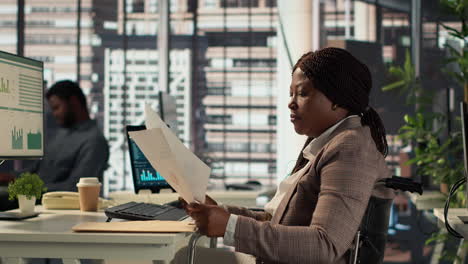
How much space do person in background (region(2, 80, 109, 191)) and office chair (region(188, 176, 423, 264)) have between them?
7.01 ft

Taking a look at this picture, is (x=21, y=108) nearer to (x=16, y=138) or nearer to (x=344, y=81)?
(x=16, y=138)

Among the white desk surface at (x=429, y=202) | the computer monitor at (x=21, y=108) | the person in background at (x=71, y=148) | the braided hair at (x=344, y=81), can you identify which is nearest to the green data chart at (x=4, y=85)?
the computer monitor at (x=21, y=108)

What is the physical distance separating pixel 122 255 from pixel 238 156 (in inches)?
211

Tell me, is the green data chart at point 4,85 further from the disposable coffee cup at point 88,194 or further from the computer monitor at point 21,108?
the disposable coffee cup at point 88,194

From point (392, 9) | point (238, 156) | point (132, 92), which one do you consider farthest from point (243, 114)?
point (392, 9)

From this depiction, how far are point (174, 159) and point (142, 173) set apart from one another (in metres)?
1.80

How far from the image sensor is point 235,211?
2361 mm

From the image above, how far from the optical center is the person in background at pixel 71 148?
3775 mm

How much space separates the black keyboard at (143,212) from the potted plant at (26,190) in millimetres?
323

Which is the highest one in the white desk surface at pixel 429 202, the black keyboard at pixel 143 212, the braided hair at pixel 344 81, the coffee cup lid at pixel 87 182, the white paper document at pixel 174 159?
the braided hair at pixel 344 81

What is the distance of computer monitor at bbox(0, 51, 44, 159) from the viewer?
262 centimetres

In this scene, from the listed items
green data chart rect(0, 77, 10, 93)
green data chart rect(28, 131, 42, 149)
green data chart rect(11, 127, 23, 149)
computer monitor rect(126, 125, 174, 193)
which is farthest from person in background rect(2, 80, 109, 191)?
green data chart rect(0, 77, 10, 93)

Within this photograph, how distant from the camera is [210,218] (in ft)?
5.77

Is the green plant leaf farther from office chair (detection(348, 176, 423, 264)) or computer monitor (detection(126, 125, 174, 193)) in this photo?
office chair (detection(348, 176, 423, 264))
